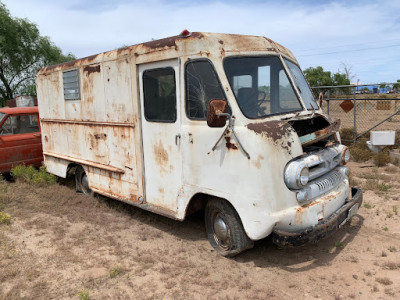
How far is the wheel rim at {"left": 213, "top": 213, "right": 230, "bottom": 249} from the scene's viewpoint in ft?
12.9

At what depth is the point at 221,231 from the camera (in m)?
4.00

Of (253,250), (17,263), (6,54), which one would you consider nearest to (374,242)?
(253,250)

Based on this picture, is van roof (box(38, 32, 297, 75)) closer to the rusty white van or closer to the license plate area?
the rusty white van

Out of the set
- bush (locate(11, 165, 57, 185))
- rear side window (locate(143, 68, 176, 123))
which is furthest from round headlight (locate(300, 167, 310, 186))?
bush (locate(11, 165, 57, 185))

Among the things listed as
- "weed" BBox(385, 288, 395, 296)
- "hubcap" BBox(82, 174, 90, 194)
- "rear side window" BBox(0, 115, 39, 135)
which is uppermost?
"rear side window" BBox(0, 115, 39, 135)

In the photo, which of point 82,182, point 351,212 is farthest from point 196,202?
point 82,182

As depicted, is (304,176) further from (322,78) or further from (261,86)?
(322,78)

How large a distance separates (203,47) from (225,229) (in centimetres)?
207

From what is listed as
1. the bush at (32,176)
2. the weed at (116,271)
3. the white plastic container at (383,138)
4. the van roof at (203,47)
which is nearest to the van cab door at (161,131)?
the van roof at (203,47)

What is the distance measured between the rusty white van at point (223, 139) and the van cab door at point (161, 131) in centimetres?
1

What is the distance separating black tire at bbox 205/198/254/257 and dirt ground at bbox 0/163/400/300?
0.49ft

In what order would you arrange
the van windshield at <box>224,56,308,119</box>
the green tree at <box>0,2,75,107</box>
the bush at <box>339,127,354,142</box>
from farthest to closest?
the green tree at <box>0,2,75,107</box>
the bush at <box>339,127,354,142</box>
the van windshield at <box>224,56,308,119</box>

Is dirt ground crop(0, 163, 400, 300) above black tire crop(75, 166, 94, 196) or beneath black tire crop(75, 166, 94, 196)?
beneath

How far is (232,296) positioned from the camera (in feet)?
10.7
